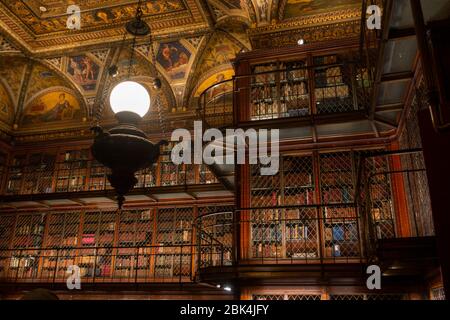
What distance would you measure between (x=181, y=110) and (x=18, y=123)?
472cm

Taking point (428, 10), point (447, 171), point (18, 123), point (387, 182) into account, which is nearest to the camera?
point (447, 171)

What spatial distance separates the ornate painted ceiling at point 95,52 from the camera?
953 centimetres

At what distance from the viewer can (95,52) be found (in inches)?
420

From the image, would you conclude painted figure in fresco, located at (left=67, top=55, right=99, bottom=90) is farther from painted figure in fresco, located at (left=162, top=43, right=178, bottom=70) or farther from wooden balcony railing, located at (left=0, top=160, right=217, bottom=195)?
wooden balcony railing, located at (left=0, top=160, right=217, bottom=195)

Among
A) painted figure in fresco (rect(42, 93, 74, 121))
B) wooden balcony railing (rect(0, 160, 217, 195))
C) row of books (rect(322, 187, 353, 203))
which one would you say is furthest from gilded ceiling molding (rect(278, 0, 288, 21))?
painted figure in fresco (rect(42, 93, 74, 121))

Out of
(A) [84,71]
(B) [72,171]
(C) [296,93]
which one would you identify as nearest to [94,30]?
(A) [84,71]

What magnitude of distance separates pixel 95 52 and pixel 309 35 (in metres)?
5.97

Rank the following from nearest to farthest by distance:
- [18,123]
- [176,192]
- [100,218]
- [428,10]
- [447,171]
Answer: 1. [447,171]
2. [428,10]
3. [176,192]
4. [100,218]
5. [18,123]

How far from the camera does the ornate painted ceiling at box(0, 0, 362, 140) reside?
9.53 m

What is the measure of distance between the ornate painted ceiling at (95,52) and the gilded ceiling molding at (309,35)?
3.65 feet

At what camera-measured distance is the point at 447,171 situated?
1578mm

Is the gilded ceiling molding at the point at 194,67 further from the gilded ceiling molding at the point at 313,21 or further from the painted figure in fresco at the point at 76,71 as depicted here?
the painted figure in fresco at the point at 76,71
